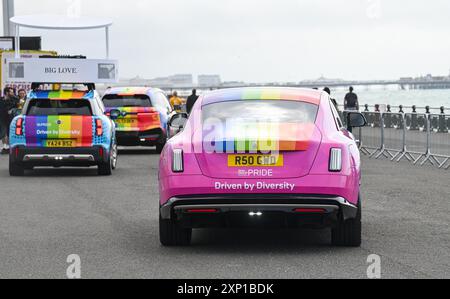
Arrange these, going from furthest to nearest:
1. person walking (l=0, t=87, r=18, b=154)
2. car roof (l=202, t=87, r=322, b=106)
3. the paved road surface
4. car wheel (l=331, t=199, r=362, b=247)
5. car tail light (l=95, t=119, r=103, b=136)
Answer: person walking (l=0, t=87, r=18, b=154) < car tail light (l=95, t=119, r=103, b=136) < car roof (l=202, t=87, r=322, b=106) < car wheel (l=331, t=199, r=362, b=247) < the paved road surface

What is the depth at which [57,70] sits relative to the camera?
1051 inches

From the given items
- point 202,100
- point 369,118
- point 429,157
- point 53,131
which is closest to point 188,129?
point 202,100

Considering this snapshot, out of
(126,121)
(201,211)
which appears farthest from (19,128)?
(201,211)

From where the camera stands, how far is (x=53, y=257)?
9680 mm

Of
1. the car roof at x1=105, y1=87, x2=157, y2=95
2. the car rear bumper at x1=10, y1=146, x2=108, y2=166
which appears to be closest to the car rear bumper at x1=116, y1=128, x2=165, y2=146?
the car roof at x1=105, y1=87, x2=157, y2=95

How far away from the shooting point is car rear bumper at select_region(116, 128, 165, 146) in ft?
89.6

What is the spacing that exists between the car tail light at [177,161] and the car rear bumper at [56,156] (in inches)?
399

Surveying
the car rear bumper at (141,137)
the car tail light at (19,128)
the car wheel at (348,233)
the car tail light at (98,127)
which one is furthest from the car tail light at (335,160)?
the car rear bumper at (141,137)

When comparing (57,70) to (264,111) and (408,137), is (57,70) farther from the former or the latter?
(264,111)

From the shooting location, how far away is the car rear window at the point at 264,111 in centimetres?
1020

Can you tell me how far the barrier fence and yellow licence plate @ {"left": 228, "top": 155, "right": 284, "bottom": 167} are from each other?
1399cm

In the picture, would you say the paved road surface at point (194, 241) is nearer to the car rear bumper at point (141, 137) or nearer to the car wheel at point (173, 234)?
the car wheel at point (173, 234)

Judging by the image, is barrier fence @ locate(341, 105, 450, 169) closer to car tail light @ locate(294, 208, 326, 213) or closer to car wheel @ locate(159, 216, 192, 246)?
car wheel @ locate(159, 216, 192, 246)
